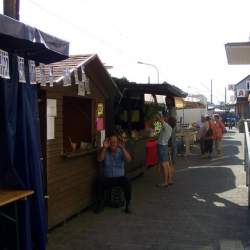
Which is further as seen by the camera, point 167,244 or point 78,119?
point 78,119

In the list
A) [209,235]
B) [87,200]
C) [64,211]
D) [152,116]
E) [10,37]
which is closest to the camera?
[10,37]

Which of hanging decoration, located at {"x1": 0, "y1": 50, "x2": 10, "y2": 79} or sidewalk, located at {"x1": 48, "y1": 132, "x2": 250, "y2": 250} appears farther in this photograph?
sidewalk, located at {"x1": 48, "y1": 132, "x2": 250, "y2": 250}

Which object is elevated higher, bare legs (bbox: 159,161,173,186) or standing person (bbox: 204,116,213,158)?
standing person (bbox: 204,116,213,158)

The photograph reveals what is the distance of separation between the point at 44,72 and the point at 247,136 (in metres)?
4.64

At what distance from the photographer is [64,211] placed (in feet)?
25.9

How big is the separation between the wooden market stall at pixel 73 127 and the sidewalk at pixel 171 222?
460 mm

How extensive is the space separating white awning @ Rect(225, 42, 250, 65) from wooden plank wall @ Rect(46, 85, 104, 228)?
3.53 meters

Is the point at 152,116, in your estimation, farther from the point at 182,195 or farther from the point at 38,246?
the point at 38,246

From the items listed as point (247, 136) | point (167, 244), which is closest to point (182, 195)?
point (247, 136)

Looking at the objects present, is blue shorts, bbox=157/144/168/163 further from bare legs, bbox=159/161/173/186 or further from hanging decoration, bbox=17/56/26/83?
hanging decoration, bbox=17/56/26/83

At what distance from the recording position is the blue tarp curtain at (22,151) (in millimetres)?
5406

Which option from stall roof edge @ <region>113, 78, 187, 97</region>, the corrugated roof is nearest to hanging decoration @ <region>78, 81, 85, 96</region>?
the corrugated roof

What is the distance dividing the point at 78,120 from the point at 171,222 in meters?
2.58

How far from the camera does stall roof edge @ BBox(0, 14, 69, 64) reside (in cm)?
446
